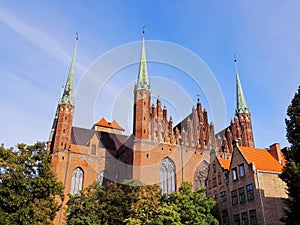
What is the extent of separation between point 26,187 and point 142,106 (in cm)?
2252

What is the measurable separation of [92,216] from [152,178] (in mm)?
11188

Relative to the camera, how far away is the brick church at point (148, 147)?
41625 millimetres

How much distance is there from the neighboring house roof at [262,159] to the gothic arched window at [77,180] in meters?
26.0

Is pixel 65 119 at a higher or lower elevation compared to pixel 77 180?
higher

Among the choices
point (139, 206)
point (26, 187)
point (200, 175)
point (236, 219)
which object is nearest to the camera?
point (26, 187)

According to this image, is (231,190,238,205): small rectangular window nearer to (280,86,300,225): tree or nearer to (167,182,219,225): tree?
(167,182,219,225): tree

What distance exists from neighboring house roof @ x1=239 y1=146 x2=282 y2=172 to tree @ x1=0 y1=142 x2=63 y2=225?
60.1ft

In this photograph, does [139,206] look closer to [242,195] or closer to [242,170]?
[242,195]

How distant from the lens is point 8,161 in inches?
952

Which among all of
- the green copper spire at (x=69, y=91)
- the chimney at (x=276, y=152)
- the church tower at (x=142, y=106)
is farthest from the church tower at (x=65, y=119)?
the chimney at (x=276, y=152)

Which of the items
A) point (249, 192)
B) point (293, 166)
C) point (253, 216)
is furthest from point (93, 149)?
point (293, 166)

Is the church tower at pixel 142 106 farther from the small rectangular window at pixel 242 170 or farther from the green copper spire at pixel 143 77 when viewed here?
the small rectangular window at pixel 242 170

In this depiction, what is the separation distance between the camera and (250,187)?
2880 cm

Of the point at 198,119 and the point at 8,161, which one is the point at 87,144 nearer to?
the point at 198,119
